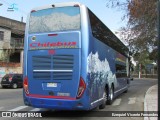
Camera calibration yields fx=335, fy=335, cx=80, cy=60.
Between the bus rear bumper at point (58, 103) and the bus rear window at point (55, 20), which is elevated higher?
the bus rear window at point (55, 20)

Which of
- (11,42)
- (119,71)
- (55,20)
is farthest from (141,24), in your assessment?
(11,42)

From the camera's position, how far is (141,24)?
25281mm

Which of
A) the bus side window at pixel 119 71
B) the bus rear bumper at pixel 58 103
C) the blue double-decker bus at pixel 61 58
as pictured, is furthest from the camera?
the bus side window at pixel 119 71

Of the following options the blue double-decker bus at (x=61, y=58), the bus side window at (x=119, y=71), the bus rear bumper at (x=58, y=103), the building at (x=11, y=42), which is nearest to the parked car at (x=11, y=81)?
the building at (x=11, y=42)

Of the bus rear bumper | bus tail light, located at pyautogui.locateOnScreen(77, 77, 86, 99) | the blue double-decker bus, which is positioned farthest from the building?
bus tail light, located at pyautogui.locateOnScreen(77, 77, 86, 99)

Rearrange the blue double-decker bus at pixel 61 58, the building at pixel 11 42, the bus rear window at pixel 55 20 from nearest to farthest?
the blue double-decker bus at pixel 61 58, the bus rear window at pixel 55 20, the building at pixel 11 42

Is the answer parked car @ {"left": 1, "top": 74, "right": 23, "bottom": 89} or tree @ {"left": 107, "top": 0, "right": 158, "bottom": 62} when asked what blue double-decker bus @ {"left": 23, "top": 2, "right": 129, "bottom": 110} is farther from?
parked car @ {"left": 1, "top": 74, "right": 23, "bottom": 89}

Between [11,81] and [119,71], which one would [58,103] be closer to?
[119,71]

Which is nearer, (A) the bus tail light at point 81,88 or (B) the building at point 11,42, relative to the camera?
(A) the bus tail light at point 81,88

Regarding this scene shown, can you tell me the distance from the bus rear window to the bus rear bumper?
238cm

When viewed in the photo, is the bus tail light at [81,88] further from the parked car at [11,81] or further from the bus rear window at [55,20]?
the parked car at [11,81]

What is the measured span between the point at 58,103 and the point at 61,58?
150 centimetres

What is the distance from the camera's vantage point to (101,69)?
1293 centimetres

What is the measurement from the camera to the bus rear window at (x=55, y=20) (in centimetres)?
1126
